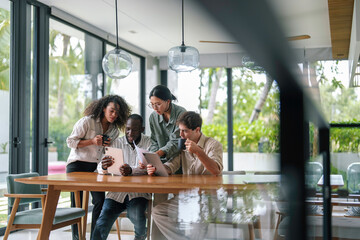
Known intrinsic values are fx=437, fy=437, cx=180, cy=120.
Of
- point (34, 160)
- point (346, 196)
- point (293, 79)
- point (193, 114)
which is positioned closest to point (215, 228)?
point (293, 79)

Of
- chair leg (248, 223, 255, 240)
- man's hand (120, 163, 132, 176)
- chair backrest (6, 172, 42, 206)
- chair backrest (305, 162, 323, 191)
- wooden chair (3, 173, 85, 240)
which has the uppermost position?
chair backrest (305, 162, 323, 191)

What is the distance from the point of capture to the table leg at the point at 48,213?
8.94ft

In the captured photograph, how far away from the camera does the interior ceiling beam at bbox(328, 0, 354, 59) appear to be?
3.70 metres

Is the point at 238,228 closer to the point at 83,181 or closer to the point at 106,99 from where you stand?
the point at 83,181

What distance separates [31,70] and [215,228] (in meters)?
4.34

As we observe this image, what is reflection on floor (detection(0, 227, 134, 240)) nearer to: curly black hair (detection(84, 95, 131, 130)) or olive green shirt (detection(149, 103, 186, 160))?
curly black hair (detection(84, 95, 131, 130))

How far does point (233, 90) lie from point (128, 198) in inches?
97.8

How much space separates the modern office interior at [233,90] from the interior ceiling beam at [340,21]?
0.06ft


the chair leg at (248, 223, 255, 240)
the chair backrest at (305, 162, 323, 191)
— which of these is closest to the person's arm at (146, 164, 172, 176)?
the chair backrest at (305, 162, 323, 191)

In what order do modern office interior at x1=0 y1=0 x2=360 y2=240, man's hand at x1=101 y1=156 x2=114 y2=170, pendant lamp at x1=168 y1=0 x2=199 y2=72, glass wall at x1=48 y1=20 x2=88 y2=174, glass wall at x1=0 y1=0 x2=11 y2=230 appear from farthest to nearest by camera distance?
glass wall at x1=48 y1=20 x2=88 y2=174 → glass wall at x1=0 y1=0 x2=11 y2=230 → pendant lamp at x1=168 y1=0 x2=199 y2=72 → man's hand at x1=101 y1=156 x2=114 y2=170 → modern office interior at x1=0 y1=0 x2=360 y2=240

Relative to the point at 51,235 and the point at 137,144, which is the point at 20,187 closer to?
the point at 137,144

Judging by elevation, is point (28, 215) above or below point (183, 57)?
below

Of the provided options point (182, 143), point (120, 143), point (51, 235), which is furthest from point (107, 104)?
point (51, 235)

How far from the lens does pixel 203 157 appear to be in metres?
2.50
